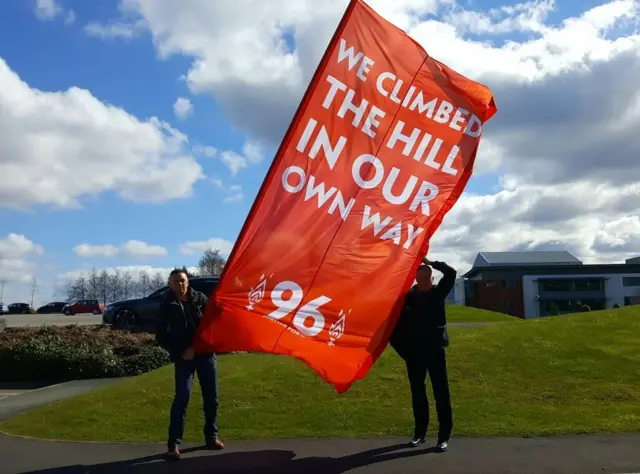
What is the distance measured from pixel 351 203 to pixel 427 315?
149 centimetres

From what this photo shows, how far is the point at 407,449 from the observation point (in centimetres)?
716

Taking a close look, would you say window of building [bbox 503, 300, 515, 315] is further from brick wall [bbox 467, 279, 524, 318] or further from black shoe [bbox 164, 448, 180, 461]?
black shoe [bbox 164, 448, 180, 461]

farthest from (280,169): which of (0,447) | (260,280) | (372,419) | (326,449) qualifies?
(0,447)

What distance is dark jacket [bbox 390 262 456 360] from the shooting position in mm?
7059

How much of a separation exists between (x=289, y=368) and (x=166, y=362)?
16.7ft

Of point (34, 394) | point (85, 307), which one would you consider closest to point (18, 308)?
point (85, 307)

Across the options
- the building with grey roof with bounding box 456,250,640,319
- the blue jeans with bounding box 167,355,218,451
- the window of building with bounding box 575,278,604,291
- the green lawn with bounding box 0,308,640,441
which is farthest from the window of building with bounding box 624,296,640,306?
the blue jeans with bounding box 167,355,218,451

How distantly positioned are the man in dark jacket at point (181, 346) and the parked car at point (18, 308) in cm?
7149

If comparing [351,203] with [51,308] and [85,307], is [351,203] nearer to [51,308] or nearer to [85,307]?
[85,307]

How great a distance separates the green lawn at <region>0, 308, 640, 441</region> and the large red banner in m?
2.14

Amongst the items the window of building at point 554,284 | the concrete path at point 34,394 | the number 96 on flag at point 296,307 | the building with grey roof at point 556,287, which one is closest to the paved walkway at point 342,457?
the number 96 on flag at point 296,307

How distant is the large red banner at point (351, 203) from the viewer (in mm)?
6281

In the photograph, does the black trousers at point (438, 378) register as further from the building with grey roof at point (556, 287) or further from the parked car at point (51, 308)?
the building with grey roof at point (556, 287)

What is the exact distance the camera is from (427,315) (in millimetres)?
7066
